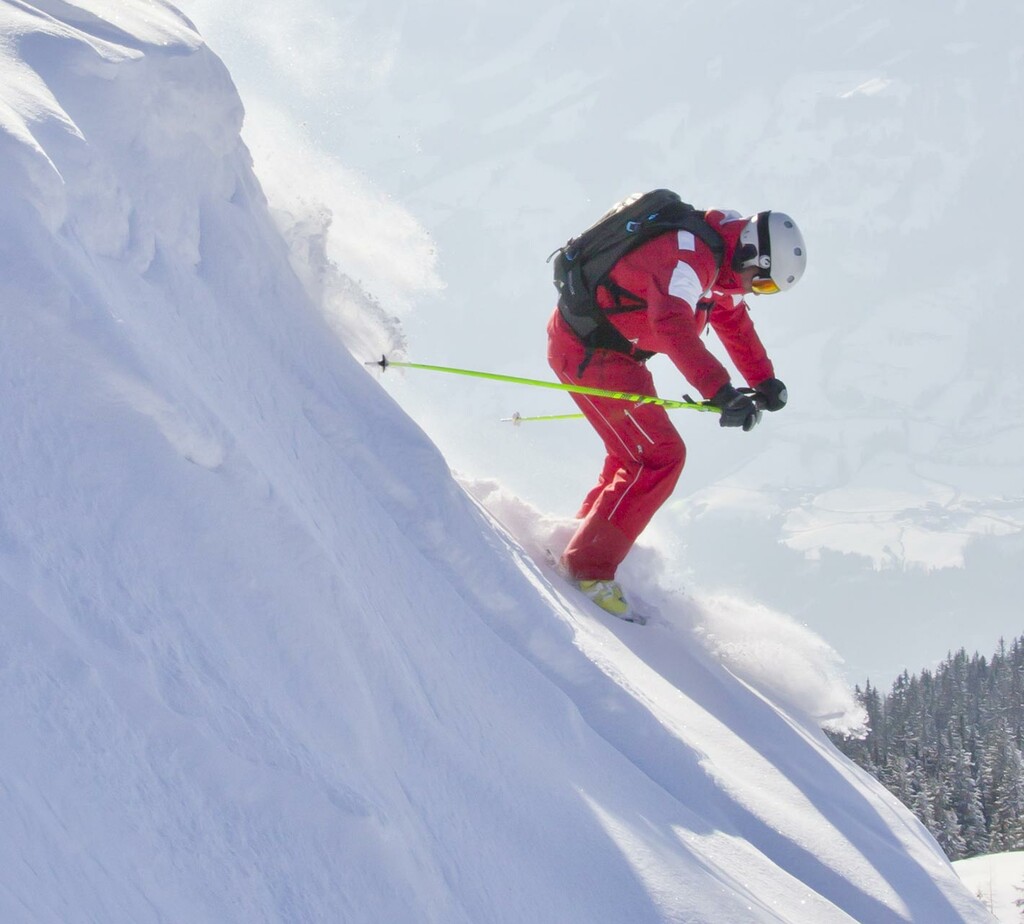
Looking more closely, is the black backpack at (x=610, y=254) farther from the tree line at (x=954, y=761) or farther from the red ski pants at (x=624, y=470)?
the tree line at (x=954, y=761)

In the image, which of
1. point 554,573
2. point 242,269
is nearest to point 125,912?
point 242,269

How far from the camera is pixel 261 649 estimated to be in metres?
2.72

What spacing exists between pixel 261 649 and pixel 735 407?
353 cm

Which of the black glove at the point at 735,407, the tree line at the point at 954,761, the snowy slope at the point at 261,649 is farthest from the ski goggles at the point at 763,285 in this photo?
the tree line at the point at 954,761

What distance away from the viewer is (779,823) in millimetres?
4227

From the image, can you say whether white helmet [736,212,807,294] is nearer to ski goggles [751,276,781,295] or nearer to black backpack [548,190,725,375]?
ski goggles [751,276,781,295]

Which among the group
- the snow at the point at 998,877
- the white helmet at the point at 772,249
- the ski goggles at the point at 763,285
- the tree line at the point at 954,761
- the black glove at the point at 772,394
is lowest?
the black glove at the point at 772,394

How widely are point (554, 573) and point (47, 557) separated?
4.09m

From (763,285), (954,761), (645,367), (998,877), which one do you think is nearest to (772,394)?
(763,285)

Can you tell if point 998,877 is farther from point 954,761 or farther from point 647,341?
point 647,341

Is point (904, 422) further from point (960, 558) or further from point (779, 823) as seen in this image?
point (779, 823)

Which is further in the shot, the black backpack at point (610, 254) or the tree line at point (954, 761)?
the tree line at point (954, 761)

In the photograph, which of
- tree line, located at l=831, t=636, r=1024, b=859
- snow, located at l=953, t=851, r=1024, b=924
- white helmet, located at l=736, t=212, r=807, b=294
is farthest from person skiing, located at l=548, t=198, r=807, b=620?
snow, located at l=953, t=851, r=1024, b=924

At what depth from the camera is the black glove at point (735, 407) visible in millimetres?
5566
